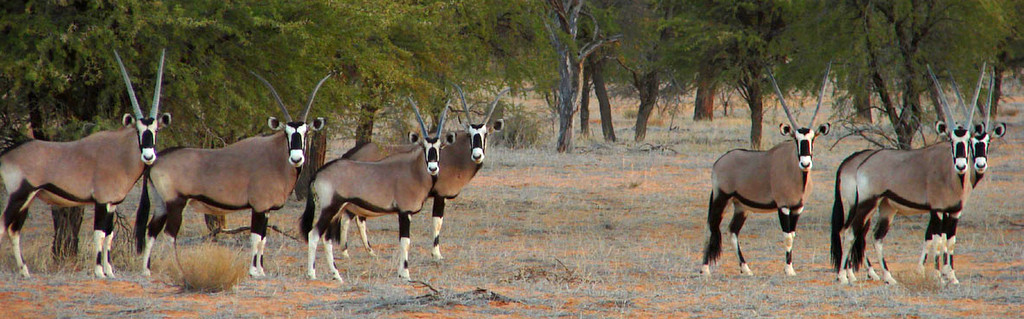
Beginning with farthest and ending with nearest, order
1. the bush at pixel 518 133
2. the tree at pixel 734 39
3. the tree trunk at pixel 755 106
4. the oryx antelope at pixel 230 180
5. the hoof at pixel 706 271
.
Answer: the bush at pixel 518 133, the tree trunk at pixel 755 106, the tree at pixel 734 39, the hoof at pixel 706 271, the oryx antelope at pixel 230 180

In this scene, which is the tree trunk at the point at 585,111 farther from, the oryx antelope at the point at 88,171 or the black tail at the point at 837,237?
the oryx antelope at the point at 88,171

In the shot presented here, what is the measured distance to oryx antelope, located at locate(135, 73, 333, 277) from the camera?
9891 mm

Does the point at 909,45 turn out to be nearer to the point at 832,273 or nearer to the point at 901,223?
the point at 901,223

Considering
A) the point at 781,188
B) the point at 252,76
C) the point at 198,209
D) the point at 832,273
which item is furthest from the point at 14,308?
the point at 832,273

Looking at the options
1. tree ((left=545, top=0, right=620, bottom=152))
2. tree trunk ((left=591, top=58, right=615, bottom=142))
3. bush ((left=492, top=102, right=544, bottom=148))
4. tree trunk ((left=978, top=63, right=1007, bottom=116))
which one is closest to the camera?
tree ((left=545, top=0, right=620, bottom=152))

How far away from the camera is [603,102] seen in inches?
1289

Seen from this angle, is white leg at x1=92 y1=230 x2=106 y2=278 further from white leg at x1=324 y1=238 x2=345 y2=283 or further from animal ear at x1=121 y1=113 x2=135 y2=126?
white leg at x1=324 y1=238 x2=345 y2=283

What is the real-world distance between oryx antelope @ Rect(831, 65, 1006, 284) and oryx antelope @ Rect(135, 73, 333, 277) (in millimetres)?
5331

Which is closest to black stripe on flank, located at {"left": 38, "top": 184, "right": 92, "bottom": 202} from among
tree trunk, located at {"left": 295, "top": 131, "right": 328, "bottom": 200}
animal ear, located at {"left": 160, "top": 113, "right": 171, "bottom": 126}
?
animal ear, located at {"left": 160, "top": 113, "right": 171, "bottom": 126}

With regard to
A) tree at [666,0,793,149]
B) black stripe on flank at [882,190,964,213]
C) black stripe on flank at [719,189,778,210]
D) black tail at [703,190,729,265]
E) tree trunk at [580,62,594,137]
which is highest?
tree at [666,0,793,149]

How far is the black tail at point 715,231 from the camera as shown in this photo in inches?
438

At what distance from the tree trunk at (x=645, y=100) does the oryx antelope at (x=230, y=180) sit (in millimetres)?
22693

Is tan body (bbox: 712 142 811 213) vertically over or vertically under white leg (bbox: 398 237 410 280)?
over

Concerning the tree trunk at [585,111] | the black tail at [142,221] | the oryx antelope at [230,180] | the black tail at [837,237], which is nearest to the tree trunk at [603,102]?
the tree trunk at [585,111]
